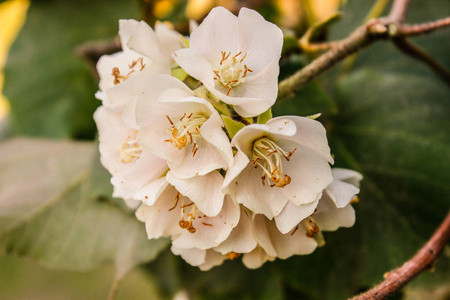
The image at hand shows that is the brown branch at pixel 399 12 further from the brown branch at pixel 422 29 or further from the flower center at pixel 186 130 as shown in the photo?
the flower center at pixel 186 130

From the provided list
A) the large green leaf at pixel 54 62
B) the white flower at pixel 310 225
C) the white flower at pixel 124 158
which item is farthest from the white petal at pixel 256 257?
the large green leaf at pixel 54 62

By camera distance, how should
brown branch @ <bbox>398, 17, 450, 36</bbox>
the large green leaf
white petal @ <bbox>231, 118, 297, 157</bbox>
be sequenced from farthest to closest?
the large green leaf
brown branch @ <bbox>398, 17, 450, 36</bbox>
white petal @ <bbox>231, 118, 297, 157</bbox>

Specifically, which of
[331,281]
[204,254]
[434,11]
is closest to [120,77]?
[204,254]

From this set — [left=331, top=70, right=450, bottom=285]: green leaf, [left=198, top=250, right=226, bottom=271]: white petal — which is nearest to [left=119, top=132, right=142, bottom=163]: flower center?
[left=198, top=250, right=226, bottom=271]: white petal

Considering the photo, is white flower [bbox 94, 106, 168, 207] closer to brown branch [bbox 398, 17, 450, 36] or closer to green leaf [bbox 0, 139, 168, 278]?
green leaf [bbox 0, 139, 168, 278]

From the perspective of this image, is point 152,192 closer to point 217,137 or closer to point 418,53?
point 217,137

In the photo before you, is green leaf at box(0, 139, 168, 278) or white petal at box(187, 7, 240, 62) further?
green leaf at box(0, 139, 168, 278)

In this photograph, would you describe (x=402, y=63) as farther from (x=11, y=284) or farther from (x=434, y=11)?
(x=11, y=284)
